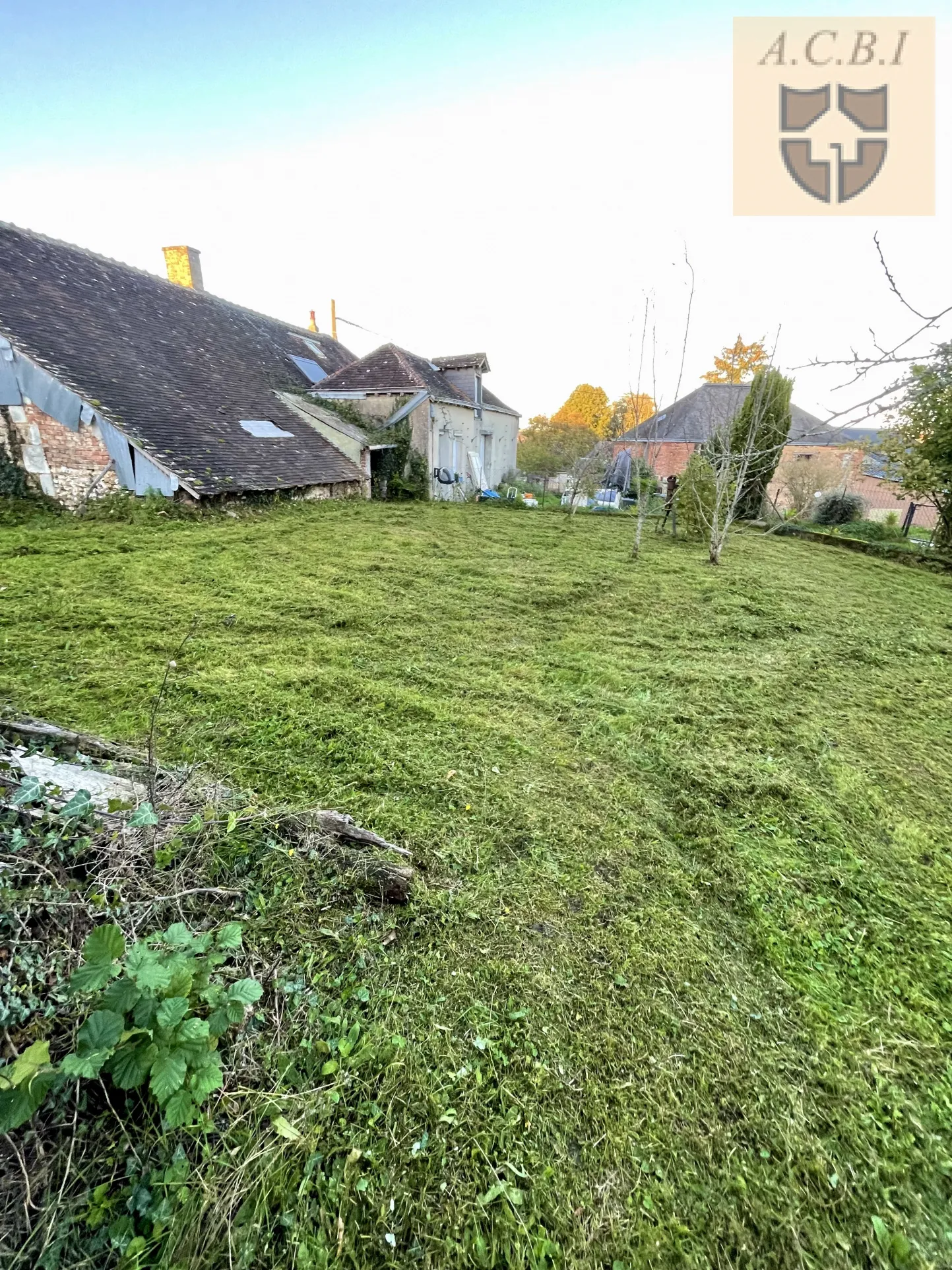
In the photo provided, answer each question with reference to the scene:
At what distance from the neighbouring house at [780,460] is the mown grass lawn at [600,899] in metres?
5.06

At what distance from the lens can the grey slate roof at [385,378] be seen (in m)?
13.8

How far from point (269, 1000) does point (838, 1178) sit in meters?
1.64

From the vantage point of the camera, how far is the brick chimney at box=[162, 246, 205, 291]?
1497 cm

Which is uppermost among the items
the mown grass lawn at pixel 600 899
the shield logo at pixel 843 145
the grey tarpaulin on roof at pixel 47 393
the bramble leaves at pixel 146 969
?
the grey tarpaulin on roof at pixel 47 393

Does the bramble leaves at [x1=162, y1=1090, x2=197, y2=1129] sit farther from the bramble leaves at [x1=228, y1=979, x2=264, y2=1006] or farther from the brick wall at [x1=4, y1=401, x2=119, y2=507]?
the brick wall at [x1=4, y1=401, x2=119, y2=507]

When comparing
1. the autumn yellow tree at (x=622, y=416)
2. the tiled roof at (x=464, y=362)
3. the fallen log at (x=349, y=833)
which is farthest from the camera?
the autumn yellow tree at (x=622, y=416)

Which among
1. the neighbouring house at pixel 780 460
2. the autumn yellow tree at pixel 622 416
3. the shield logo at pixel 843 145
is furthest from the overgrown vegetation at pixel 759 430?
the shield logo at pixel 843 145

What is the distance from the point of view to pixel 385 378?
14.1 meters

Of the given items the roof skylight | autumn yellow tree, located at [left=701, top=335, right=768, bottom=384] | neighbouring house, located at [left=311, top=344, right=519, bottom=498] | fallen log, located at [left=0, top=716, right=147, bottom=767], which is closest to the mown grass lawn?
fallen log, located at [left=0, top=716, right=147, bottom=767]

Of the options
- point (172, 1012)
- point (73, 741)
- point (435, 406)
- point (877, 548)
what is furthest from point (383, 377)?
point (172, 1012)

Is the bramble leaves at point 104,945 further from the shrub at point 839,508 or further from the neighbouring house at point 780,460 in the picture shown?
the shrub at point 839,508

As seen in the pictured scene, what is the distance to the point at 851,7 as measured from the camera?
166 centimetres

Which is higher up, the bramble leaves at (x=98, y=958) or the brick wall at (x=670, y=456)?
the brick wall at (x=670, y=456)

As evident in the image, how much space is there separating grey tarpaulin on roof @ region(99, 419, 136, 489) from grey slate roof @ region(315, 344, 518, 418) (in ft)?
23.4
